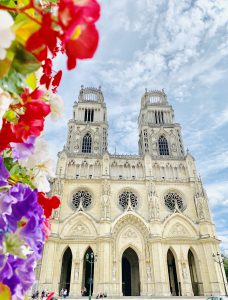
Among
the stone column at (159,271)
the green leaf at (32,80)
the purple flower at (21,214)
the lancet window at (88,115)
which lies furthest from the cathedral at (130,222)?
the green leaf at (32,80)

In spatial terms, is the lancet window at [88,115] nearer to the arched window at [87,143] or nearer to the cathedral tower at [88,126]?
the cathedral tower at [88,126]

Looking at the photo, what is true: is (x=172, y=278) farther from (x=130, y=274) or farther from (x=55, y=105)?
(x=55, y=105)

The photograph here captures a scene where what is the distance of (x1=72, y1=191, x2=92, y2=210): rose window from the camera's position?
2464 centimetres

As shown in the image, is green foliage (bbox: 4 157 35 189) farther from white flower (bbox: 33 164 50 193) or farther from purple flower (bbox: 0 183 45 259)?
purple flower (bbox: 0 183 45 259)

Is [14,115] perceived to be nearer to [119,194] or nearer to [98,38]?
[98,38]

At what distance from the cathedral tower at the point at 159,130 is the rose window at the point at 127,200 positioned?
19.3 ft

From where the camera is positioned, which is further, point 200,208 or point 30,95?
point 200,208

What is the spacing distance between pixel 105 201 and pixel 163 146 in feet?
37.4

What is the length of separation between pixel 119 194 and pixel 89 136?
8855mm

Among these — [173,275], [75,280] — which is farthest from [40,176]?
[173,275]

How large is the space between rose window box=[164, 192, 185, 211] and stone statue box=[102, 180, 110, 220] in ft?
22.4

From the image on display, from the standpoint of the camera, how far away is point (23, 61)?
2.34ft

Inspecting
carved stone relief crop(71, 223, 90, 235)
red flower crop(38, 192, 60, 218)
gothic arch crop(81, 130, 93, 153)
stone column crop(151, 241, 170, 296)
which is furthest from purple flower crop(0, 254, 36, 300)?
gothic arch crop(81, 130, 93, 153)

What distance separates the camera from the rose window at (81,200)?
24641 mm
